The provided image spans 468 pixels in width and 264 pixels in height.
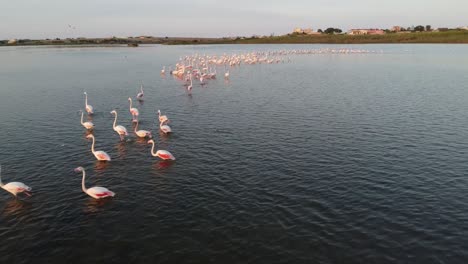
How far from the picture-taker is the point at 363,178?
22.3m

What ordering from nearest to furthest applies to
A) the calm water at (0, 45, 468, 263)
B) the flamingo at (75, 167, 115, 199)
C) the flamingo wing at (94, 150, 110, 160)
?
the calm water at (0, 45, 468, 263) < the flamingo at (75, 167, 115, 199) < the flamingo wing at (94, 150, 110, 160)

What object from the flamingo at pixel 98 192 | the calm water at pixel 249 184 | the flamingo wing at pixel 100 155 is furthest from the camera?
the flamingo wing at pixel 100 155

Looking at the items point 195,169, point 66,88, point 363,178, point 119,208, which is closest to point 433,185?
point 363,178

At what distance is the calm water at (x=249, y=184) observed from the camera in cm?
1592

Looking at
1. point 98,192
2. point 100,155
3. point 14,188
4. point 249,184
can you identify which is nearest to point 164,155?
point 100,155

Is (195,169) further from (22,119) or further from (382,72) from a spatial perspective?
(382,72)

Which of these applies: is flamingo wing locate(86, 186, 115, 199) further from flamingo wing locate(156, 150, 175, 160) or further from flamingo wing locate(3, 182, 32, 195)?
flamingo wing locate(156, 150, 175, 160)

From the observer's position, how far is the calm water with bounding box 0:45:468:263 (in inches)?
627

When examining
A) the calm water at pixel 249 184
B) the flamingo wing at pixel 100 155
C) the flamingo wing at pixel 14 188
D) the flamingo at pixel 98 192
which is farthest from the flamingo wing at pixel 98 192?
the flamingo wing at pixel 100 155

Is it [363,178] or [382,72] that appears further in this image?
[382,72]

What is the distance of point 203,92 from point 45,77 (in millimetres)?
35055

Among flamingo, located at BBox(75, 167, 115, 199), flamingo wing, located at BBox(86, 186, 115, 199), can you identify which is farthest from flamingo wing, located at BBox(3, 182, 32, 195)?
flamingo wing, located at BBox(86, 186, 115, 199)

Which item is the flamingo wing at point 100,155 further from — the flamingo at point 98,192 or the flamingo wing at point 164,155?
the flamingo at point 98,192

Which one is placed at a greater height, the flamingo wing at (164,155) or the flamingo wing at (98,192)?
the flamingo wing at (164,155)
